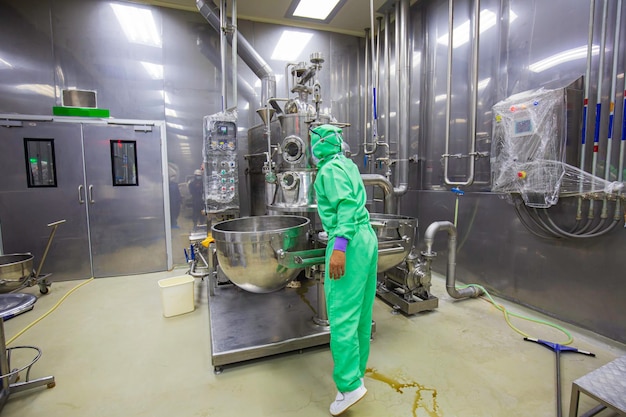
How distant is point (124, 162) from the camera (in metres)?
3.51

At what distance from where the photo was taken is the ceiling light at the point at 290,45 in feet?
13.8

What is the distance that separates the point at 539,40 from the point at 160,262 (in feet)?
14.2

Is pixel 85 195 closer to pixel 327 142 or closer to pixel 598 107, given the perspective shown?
pixel 327 142

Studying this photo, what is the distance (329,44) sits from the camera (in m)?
4.40

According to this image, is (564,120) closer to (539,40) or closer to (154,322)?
(539,40)

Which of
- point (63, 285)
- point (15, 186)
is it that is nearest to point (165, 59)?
point (15, 186)

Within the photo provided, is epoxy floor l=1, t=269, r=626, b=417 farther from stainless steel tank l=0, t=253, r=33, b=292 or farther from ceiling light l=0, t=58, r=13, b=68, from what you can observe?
ceiling light l=0, t=58, r=13, b=68

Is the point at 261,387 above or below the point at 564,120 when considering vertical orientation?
below

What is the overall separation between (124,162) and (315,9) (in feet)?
9.89

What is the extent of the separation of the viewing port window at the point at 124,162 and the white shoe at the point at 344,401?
3264 mm

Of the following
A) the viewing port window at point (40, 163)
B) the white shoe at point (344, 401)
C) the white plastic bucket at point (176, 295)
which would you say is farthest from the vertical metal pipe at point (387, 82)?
the viewing port window at point (40, 163)

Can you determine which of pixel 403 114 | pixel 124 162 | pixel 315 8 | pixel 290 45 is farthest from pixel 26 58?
pixel 403 114

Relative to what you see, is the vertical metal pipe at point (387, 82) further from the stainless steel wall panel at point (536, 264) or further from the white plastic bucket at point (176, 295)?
the white plastic bucket at point (176, 295)

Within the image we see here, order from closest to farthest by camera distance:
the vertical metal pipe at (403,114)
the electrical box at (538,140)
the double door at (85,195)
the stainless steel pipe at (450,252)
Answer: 1. the electrical box at (538,140)
2. the stainless steel pipe at (450,252)
3. the double door at (85,195)
4. the vertical metal pipe at (403,114)
